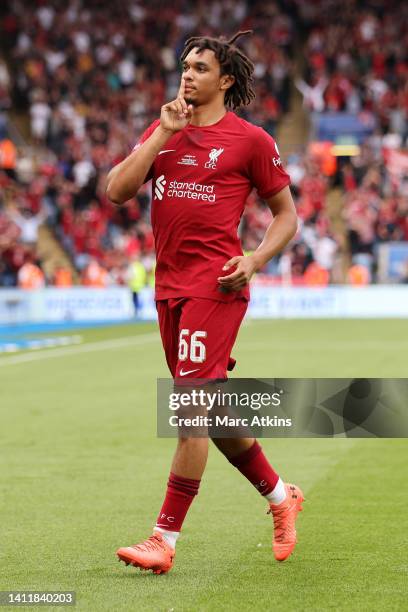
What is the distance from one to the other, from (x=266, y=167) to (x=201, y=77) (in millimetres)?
502

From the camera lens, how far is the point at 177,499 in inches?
238

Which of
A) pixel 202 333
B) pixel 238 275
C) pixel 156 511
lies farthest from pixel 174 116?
pixel 156 511

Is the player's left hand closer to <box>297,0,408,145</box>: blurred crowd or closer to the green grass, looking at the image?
the green grass

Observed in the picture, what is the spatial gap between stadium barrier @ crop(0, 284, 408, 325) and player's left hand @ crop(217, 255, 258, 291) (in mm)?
27643

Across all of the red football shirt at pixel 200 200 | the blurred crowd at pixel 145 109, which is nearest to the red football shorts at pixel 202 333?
the red football shirt at pixel 200 200

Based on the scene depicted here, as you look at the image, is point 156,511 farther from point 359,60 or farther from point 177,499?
point 359,60

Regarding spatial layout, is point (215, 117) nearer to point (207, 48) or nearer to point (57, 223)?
point (207, 48)

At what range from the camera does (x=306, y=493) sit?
27.4 ft

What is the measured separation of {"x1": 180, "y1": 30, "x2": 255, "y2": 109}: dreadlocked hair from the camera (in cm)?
616

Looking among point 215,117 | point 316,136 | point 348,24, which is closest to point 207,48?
point 215,117

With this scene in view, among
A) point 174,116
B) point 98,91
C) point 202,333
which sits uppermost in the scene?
point 98,91

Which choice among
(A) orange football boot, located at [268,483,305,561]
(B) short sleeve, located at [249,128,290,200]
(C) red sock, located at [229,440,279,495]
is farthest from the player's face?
(A) orange football boot, located at [268,483,305,561]

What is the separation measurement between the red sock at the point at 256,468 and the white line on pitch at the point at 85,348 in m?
13.4

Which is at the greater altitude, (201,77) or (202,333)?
(201,77)
